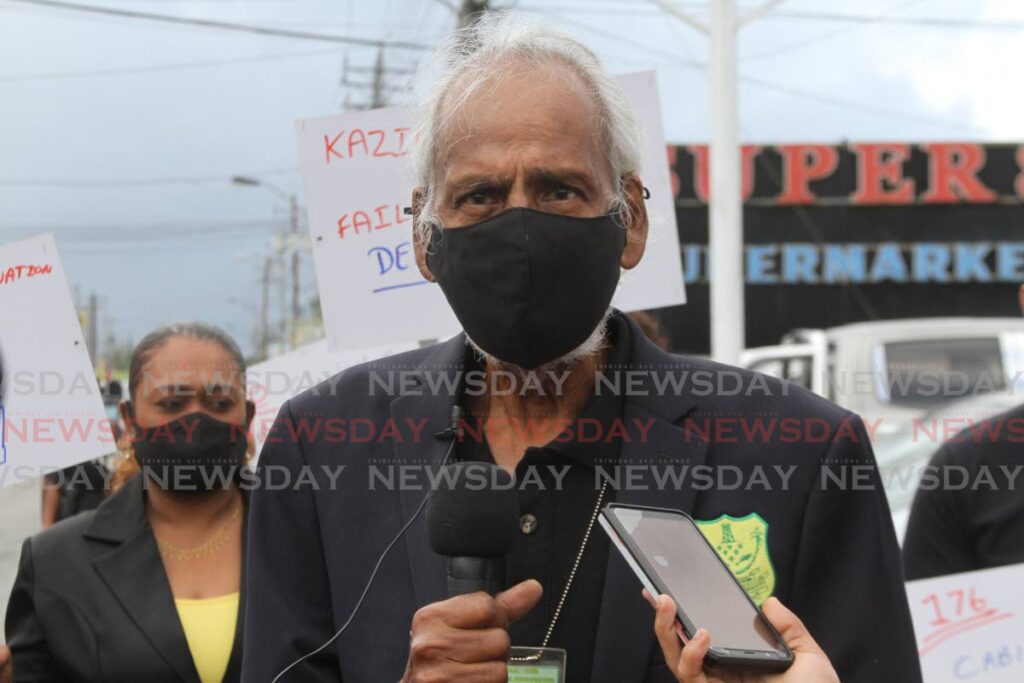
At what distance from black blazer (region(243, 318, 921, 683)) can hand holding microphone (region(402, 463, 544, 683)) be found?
1.15 feet

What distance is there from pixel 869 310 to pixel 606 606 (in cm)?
2077

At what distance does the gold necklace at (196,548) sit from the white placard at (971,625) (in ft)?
6.01

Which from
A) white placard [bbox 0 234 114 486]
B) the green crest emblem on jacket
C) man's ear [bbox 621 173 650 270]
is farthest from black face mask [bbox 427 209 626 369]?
white placard [bbox 0 234 114 486]

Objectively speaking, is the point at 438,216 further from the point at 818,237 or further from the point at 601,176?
the point at 818,237

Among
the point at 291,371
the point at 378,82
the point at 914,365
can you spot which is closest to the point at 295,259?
the point at 378,82

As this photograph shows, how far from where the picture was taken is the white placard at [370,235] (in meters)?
3.37

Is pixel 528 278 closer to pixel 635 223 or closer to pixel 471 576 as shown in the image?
pixel 635 223

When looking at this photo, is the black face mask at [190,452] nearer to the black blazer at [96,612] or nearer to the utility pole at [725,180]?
the black blazer at [96,612]

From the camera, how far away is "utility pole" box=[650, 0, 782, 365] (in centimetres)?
819

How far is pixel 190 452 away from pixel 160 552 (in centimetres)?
28

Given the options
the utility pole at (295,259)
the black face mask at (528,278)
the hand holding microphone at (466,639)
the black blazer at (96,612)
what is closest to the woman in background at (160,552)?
the black blazer at (96,612)

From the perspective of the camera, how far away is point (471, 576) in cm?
151

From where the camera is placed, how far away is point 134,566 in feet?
10.2

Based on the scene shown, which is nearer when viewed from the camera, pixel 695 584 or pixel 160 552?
pixel 695 584
